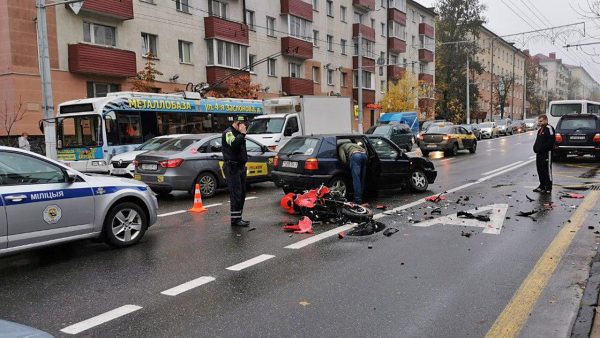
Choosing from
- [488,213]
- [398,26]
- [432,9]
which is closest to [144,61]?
[488,213]

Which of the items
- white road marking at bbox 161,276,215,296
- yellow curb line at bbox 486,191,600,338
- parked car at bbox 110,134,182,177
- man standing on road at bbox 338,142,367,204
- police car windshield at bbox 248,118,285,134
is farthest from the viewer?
police car windshield at bbox 248,118,285,134

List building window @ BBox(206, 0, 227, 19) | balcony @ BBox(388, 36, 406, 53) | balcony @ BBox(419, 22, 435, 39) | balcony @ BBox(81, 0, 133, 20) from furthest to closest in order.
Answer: balcony @ BBox(419, 22, 435, 39), balcony @ BBox(388, 36, 406, 53), building window @ BBox(206, 0, 227, 19), balcony @ BBox(81, 0, 133, 20)

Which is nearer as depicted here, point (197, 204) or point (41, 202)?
point (41, 202)

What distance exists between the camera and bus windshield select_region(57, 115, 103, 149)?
15.3 meters

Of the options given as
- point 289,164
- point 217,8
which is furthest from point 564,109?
point 289,164

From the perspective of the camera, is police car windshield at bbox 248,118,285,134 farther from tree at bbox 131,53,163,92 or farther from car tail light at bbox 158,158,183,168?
tree at bbox 131,53,163,92

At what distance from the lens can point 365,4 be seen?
4834 centimetres

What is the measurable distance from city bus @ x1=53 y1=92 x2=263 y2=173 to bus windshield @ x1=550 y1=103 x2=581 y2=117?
2055 cm

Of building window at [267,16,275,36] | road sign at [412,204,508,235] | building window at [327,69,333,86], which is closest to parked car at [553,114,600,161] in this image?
road sign at [412,204,508,235]

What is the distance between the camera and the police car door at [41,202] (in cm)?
568

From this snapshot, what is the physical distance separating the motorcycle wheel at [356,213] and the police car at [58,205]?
326 centimetres

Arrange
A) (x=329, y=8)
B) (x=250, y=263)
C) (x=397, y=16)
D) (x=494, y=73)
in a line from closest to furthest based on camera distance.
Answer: (x=250, y=263), (x=329, y=8), (x=397, y=16), (x=494, y=73)

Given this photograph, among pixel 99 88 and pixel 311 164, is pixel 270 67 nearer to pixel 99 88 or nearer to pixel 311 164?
pixel 99 88

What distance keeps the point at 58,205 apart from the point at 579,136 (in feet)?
59.4
